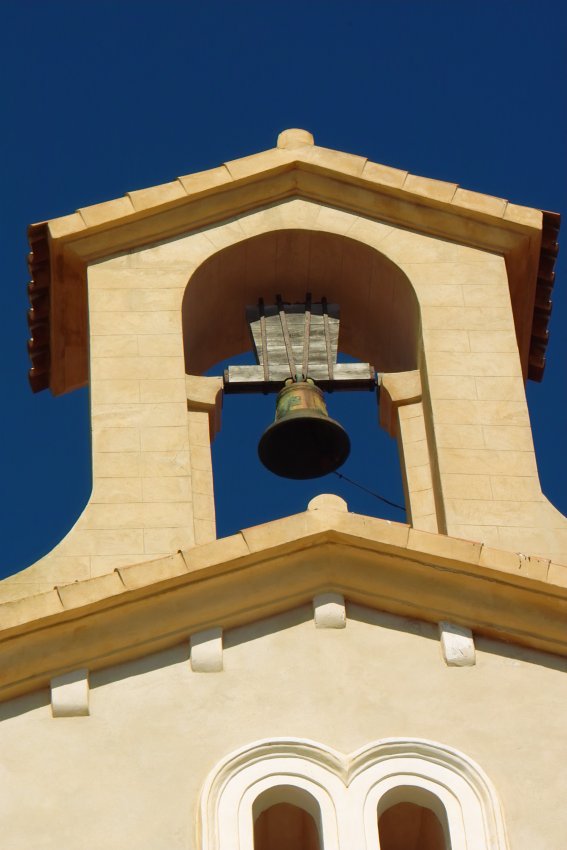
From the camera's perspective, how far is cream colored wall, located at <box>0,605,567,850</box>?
60.1 feet

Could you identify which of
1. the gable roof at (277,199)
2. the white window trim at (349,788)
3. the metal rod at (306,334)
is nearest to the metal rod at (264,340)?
the metal rod at (306,334)

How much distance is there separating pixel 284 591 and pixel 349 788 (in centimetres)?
162

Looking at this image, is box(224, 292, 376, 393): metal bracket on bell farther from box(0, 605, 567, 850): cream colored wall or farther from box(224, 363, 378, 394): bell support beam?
box(0, 605, 567, 850): cream colored wall

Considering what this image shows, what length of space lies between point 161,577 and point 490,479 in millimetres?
3078

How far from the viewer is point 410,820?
1920cm

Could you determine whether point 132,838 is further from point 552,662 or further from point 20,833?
point 552,662

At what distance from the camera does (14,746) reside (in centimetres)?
1872

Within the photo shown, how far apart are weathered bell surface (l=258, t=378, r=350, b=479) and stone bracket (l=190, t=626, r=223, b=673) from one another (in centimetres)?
292

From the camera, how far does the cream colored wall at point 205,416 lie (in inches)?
814

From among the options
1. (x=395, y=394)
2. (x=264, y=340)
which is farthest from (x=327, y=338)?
(x=395, y=394)

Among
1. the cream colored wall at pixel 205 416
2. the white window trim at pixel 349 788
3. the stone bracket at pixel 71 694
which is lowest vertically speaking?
the white window trim at pixel 349 788

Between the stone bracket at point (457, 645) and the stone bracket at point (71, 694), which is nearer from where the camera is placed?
the stone bracket at point (71, 694)

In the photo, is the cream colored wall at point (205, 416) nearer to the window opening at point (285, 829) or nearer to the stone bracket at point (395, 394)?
the stone bracket at point (395, 394)

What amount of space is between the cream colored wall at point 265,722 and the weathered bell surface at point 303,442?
266 centimetres
